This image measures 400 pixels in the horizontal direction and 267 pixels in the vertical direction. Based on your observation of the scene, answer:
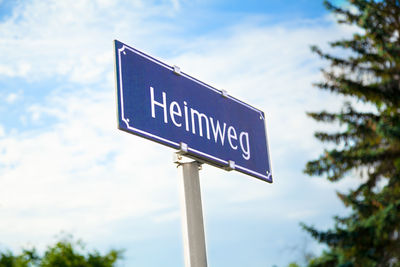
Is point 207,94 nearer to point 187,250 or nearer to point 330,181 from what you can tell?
point 187,250

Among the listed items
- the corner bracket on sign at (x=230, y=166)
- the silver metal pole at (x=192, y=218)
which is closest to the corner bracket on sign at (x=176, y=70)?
the silver metal pole at (x=192, y=218)

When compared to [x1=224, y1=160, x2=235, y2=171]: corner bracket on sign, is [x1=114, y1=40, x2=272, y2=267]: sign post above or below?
above

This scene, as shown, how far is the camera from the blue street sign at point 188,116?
510cm

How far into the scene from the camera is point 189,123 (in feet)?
18.5

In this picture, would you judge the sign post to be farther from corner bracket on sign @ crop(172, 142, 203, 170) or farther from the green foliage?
the green foliage

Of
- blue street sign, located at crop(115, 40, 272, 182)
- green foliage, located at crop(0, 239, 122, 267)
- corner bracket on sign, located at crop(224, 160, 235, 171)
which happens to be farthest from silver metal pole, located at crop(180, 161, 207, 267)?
green foliage, located at crop(0, 239, 122, 267)

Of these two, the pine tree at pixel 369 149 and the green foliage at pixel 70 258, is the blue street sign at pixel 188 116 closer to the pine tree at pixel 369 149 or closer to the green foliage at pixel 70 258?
the pine tree at pixel 369 149

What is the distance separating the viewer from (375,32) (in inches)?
319

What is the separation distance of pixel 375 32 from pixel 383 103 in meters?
1.12

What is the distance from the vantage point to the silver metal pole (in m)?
5.33

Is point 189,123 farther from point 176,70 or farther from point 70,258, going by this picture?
point 70,258

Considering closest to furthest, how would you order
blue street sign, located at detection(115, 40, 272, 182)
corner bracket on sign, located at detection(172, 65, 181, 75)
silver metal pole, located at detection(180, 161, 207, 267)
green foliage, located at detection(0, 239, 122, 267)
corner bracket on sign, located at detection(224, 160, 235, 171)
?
1. blue street sign, located at detection(115, 40, 272, 182)
2. silver metal pole, located at detection(180, 161, 207, 267)
3. corner bracket on sign, located at detection(172, 65, 181, 75)
4. corner bracket on sign, located at detection(224, 160, 235, 171)
5. green foliage, located at detection(0, 239, 122, 267)

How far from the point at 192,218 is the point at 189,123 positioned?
887 millimetres

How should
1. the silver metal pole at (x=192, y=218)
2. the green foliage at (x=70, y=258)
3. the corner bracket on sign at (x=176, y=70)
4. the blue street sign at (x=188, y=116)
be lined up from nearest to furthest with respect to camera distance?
the blue street sign at (x=188, y=116), the silver metal pole at (x=192, y=218), the corner bracket on sign at (x=176, y=70), the green foliage at (x=70, y=258)
